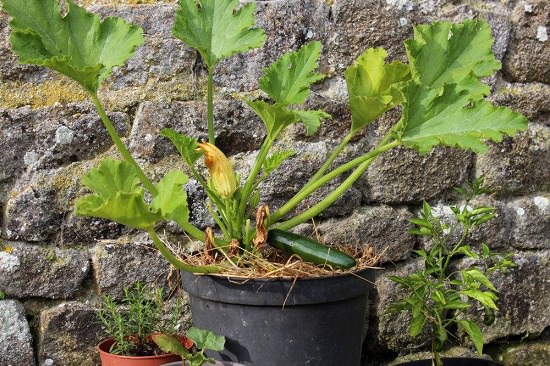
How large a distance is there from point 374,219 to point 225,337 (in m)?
0.67

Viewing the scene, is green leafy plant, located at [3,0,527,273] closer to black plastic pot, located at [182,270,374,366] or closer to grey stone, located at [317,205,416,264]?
black plastic pot, located at [182,270,374,366]

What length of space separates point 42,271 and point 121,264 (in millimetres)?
216

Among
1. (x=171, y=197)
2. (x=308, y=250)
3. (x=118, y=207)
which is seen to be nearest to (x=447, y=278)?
(x=308, y=250)

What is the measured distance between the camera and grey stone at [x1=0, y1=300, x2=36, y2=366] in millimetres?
2125

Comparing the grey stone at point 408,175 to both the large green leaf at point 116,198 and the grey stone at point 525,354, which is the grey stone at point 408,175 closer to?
the grey stone at point 525,354

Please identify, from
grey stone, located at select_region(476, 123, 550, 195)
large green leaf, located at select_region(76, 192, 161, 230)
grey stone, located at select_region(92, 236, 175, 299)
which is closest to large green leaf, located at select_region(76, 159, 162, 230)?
large green leaf, located at select_region(76, 192, 161, 230)

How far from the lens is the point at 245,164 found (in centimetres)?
229

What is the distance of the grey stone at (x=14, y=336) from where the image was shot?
6.97ft

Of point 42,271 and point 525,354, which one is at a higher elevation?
point 42,271

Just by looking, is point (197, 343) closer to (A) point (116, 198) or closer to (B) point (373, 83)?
(A) point (116, 198)

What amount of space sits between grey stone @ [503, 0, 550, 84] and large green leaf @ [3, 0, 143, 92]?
1.20 meters

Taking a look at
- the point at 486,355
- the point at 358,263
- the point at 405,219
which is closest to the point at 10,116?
the point at 358,263

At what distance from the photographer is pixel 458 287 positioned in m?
2.43

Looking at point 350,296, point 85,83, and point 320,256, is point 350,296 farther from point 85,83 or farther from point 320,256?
point 85,83
